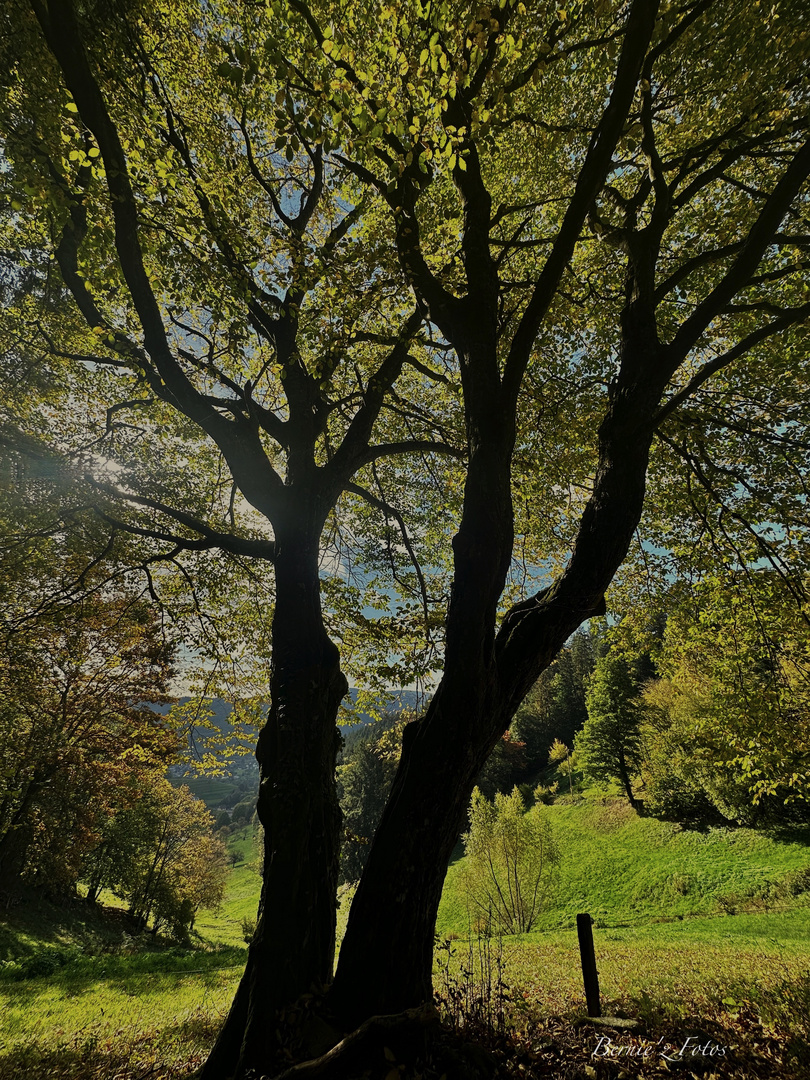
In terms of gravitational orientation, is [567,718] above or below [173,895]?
above

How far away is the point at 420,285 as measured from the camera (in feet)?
14.3

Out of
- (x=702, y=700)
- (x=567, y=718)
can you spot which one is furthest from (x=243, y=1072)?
(x=567, y=718)

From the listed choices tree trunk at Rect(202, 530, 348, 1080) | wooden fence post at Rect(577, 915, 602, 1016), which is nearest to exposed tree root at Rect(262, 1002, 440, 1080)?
tree trunk at Rect(202, 530, 348, 1080)

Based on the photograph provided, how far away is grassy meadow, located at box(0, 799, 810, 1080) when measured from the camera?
4812 millimetres

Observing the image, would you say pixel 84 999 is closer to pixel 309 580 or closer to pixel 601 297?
pixel 309 580

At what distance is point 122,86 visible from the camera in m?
4.95

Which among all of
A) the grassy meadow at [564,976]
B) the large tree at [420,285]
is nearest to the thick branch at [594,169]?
the large tree at [420,285]

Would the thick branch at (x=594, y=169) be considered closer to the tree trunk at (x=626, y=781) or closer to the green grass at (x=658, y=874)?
the green grass at (x=658, y=874)

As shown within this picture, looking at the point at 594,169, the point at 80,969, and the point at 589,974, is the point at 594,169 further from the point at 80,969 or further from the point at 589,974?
the point at 80,969

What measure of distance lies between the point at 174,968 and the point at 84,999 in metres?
6.45
